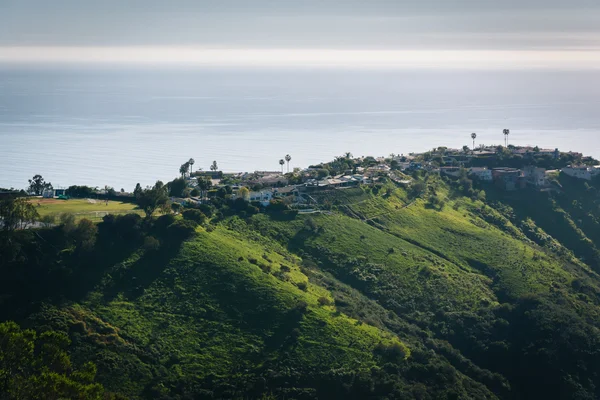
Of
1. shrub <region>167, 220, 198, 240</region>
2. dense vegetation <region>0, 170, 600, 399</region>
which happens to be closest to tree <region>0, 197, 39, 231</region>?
dense vegetation <region>0, 170, 600, 399</region>

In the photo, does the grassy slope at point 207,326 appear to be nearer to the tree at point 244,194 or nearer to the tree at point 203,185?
the tree at point 244,194

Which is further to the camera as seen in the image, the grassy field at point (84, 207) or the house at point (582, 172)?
the house at point (582, 172)

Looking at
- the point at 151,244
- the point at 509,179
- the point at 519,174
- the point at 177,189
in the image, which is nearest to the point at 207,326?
the point at 151,244

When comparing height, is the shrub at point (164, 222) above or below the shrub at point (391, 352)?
above

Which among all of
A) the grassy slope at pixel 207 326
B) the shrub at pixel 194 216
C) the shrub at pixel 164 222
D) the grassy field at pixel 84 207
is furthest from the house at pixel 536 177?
the shrub at pixel 164 222

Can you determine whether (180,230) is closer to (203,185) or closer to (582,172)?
(203,185)

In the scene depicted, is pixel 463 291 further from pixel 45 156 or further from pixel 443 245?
pixel 45 156
